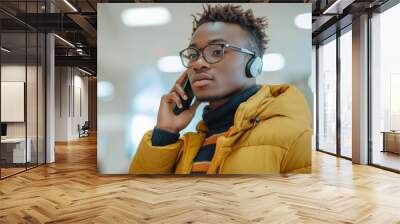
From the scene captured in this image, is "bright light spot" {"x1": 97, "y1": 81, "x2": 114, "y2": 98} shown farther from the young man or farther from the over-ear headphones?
the over-ear headphones

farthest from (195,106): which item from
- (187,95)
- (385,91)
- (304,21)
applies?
(385,91)

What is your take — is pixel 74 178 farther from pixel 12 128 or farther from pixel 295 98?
pixel 295 98

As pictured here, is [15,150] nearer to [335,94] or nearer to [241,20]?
[241,20]

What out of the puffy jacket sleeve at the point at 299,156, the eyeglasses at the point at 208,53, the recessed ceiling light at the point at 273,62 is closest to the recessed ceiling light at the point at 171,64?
the eyeglasses at the point at 208,53

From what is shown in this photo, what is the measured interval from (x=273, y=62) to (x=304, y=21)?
36.3 inches

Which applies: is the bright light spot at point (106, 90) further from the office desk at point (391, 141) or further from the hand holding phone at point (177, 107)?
the office desk at point (391, 141)

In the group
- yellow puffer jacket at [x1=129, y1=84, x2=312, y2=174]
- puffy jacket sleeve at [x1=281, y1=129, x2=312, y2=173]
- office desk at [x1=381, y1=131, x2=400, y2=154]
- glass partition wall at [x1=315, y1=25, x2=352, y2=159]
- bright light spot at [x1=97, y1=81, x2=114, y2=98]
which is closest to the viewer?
yellow puffer jacket at [x1=129, y1=84, x2=312, y2=174]

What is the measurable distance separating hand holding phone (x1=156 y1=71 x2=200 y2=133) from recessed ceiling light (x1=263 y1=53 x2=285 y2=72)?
1395 mm

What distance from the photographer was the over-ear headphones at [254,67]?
22.8 ft

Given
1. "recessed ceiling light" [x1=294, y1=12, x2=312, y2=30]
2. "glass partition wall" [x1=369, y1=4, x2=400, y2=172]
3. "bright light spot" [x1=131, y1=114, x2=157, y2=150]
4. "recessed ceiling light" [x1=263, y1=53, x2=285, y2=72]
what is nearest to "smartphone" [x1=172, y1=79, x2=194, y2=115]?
"bright light spot" [x1=131, y1=114, x2=157, y2=150]

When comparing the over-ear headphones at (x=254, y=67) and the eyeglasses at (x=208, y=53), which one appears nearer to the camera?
the eyeglasses at (x=208, y=53)

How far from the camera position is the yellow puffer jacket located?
672 centimetres

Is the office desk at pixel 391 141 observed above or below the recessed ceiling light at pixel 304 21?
below

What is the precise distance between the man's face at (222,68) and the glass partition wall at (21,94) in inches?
129
